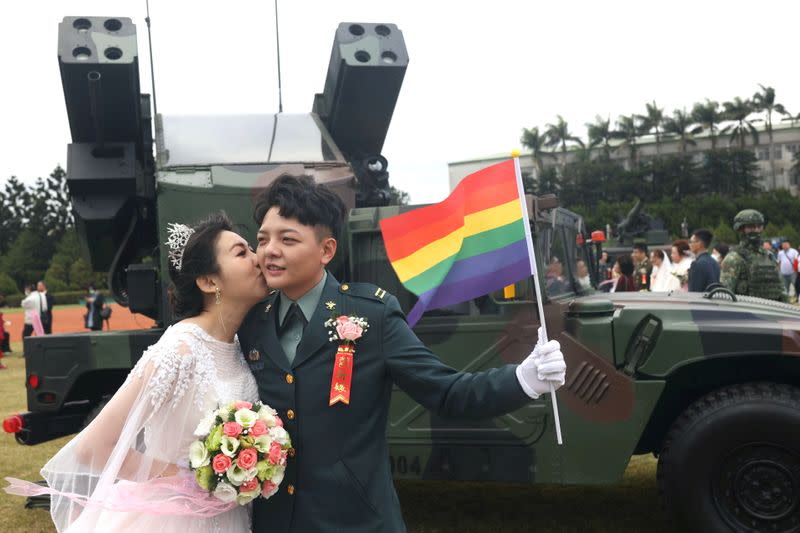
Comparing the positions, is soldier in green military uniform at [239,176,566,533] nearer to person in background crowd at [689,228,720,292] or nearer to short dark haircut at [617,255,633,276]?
person in background crowd at [689,228,720,292]

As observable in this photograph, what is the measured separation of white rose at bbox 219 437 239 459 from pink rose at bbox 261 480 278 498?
0.13 m

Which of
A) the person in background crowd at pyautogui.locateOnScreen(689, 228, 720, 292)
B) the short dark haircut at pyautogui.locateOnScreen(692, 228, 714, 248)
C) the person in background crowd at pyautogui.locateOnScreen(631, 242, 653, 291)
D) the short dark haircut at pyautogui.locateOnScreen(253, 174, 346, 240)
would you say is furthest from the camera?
the person in background crowd at pyautogui.locateOnScreen(631, 242, 653, 291)

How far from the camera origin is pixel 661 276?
34.2ft

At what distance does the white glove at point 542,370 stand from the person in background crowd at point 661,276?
748 centimetres

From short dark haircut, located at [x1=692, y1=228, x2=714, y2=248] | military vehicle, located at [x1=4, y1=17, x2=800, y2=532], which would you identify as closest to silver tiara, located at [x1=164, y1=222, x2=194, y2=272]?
military vehicle, located at [x1=4, y1=17, x2=800, y2=532]

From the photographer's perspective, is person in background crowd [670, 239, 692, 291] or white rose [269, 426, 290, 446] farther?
person in background crowd [670, 239, 692, 291]

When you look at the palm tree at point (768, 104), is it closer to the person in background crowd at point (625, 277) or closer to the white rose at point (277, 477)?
the person in background crowd at point (625, 277)

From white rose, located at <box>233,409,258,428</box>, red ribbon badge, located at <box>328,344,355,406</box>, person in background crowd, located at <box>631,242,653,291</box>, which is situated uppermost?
red ribbon badge, located at <box>328,344,355,406</box>

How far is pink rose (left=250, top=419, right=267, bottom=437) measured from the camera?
A: 89.2 inches

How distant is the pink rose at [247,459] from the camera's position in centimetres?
224

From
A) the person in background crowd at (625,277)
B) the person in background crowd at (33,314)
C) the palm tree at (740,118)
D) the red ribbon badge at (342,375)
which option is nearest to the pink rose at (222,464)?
the red ribbon badge at (342,375)

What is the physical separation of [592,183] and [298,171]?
7040cm

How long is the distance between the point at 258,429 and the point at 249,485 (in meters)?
0.15

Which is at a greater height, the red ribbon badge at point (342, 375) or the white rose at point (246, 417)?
the red ribbon badge at point (342, 375)
